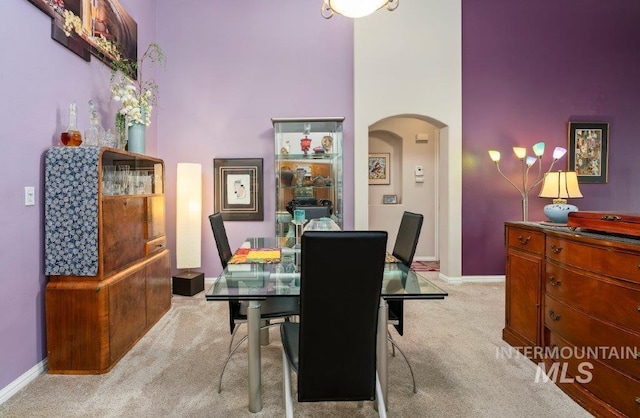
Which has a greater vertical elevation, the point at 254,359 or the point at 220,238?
the point at 220,238

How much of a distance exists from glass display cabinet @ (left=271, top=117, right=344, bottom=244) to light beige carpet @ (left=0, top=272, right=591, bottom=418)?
1695mm

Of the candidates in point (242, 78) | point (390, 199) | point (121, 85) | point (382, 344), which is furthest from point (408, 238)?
point (390, 199)

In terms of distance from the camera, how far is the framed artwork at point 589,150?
15.0 ft

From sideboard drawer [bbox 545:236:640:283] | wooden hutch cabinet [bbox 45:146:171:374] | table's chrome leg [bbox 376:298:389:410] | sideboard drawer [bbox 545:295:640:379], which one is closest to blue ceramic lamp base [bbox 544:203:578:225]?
sideboard drawer [bbox 545:236:640:283]

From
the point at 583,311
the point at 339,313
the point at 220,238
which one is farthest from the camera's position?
the point at 220,238

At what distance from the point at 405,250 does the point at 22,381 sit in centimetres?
257

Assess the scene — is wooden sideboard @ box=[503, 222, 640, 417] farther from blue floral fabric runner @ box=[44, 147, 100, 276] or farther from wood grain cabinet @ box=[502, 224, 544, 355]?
blue floral fabric runner @ box=[44, 147, 100, 276]

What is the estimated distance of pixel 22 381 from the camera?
2.10 metres

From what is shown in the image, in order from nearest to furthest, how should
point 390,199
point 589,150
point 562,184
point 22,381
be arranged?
point 22,381
point 562,184
point 589,150
point 390,199

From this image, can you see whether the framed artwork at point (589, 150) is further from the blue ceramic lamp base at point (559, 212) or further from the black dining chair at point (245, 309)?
the black dining chair at point (245, 309)

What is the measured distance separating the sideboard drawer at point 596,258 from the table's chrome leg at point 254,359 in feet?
6.05

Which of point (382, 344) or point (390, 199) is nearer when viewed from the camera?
point (382, 344)

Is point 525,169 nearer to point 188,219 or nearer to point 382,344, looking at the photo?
point 382,344

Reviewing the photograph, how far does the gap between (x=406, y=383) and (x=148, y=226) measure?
246 cm
